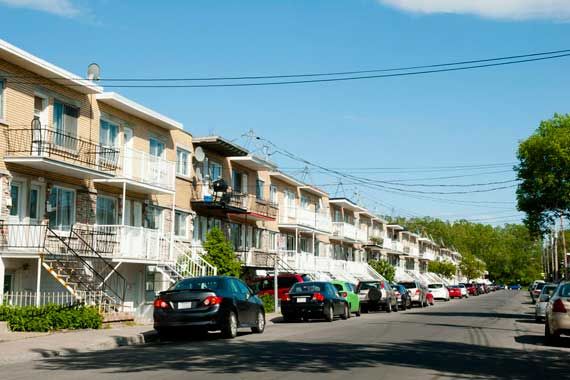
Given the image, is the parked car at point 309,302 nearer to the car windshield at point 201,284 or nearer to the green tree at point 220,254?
the green tree at point 220,254

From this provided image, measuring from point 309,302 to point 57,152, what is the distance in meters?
10.0

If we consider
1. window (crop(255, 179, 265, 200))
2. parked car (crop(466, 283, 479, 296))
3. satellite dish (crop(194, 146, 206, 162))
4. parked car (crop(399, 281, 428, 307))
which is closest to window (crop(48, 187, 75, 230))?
satellite dish (crop(194, 146, 206, 162))

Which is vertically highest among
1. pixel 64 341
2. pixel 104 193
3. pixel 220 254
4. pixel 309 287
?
pixel 104 193

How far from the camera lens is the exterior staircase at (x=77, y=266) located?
22531 millimetres

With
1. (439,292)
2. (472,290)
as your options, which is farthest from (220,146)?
(472,290)

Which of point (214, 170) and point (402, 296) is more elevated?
point (214, 170)

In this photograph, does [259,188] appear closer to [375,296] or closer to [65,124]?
[375,296]

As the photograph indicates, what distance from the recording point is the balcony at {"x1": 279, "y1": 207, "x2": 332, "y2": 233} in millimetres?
50312

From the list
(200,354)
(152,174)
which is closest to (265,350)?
(200,354)

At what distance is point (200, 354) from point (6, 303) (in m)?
9.42

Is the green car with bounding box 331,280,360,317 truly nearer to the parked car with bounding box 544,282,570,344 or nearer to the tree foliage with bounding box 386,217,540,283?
the parked car with bounding box 544,282,570,344

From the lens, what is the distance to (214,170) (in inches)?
1528

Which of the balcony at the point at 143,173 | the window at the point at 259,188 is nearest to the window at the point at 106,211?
the balcony at the point at 143,173

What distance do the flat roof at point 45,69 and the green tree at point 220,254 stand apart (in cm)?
918
